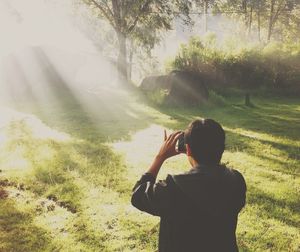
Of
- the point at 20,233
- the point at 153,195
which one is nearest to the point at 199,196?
the point at 153,195

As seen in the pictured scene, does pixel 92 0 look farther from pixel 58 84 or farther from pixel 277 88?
pixel 277 88

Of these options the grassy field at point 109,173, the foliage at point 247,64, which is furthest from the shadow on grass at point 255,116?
the foliage at point 247,64

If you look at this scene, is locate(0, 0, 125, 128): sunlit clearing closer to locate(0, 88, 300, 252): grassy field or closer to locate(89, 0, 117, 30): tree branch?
locate(0, 88, 300, 252): grassy field

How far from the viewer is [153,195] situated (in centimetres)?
260

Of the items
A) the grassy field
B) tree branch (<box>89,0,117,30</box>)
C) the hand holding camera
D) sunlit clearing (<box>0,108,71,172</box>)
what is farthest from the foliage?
the hand holding camera

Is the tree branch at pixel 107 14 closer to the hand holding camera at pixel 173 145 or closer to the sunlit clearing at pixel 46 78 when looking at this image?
the sunlit clearing at pixel 46 78

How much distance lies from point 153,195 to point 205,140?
0.54 meters

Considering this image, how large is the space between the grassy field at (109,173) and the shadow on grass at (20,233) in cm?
2

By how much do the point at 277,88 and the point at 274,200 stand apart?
60.1ft

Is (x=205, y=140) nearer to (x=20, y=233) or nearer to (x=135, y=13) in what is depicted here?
(x=20, y=233)

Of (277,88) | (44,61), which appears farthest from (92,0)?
(277,88)

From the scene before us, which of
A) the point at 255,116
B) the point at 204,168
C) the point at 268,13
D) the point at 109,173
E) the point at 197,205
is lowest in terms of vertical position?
the point at 109,173

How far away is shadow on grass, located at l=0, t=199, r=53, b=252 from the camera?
552 centimetres

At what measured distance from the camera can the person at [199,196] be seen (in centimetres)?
249
